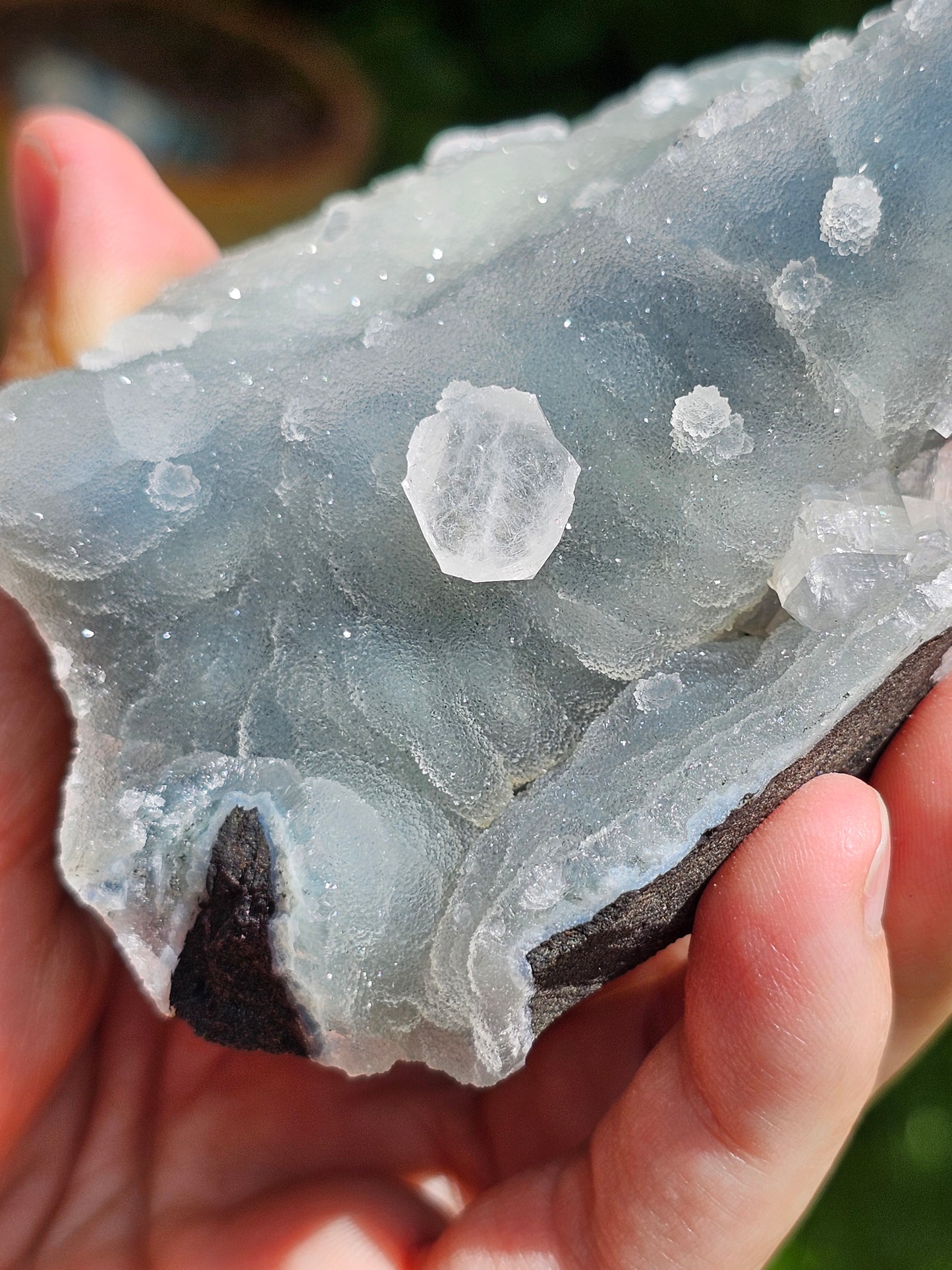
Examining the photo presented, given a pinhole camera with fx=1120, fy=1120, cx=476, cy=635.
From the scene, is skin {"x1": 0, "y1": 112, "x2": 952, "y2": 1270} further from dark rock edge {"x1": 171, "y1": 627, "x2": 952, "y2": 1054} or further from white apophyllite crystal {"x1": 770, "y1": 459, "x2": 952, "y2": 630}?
white apophyllite crystal {"x1": 770, "y1": 459, "x2": 952, "y2": 630}

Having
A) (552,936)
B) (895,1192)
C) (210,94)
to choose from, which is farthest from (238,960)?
(210,94)

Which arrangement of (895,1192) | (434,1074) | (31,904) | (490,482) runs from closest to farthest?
(490,482), (31,904), (434,1074), (895,1192)

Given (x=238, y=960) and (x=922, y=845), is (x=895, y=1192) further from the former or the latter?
(x=238, y=960)

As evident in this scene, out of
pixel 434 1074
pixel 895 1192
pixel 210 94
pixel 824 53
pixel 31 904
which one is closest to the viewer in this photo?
pixel 824 53

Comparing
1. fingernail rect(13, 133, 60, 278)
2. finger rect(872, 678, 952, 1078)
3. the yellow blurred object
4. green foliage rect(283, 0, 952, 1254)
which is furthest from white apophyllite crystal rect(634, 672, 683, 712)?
green foliage rect(283, 0, 952, 1254)

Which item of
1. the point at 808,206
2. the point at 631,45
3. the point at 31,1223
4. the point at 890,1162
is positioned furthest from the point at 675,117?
the point at 631,45

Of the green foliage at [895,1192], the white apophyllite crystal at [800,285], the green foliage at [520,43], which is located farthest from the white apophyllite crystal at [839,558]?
the green foliage at [520,43]
